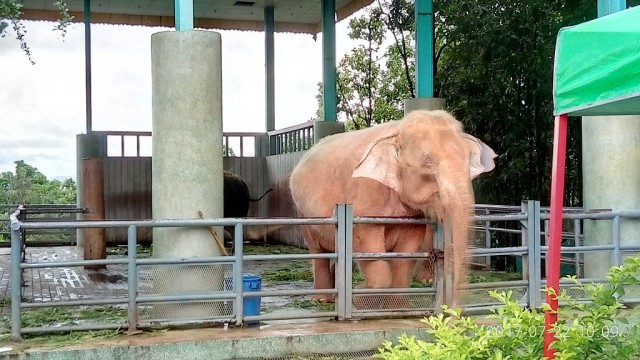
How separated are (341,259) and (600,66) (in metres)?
3.65

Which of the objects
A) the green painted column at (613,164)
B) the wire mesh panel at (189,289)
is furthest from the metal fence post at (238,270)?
the green painted column at (613,164)

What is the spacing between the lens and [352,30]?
20578 millimetres

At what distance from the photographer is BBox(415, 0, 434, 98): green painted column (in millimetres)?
11961

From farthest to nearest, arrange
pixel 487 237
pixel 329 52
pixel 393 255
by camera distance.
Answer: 1. pixel 329 52
2. pixel 487 237
3. pixel 393 255

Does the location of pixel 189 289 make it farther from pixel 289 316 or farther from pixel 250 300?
pixel 289 316

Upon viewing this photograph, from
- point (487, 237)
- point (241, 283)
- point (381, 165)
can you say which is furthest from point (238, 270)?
point (487, 237)

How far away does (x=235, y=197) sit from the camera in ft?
53.4

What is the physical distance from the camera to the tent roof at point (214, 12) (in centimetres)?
1730

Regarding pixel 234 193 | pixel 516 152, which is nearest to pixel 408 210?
pixel 516 152

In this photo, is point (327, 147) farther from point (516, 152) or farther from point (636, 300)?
point (516, 152)

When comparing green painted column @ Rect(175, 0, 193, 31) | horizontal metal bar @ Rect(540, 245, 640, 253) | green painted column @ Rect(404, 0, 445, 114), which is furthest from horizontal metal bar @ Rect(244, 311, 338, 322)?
green painted column @ Rect(404, 0, 445, 114)

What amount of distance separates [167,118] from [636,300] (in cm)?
481

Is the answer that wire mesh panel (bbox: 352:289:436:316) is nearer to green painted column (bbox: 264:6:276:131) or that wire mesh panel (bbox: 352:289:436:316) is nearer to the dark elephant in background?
the dark elephant in background

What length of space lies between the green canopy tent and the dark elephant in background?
484 inches
